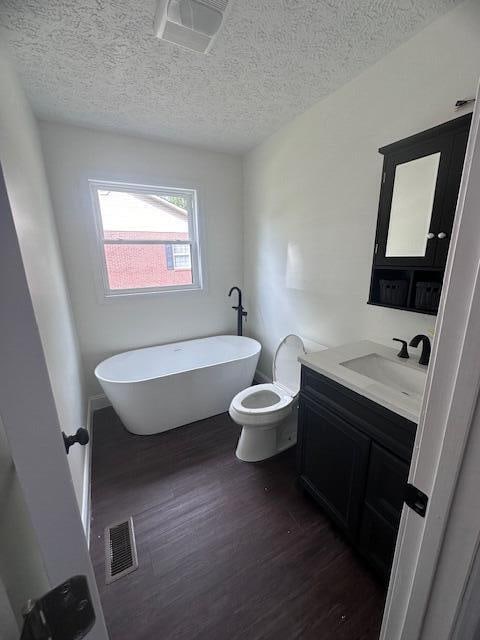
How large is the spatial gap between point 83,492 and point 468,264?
2077mm

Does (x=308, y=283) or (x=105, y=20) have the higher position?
(x=105, y=20)

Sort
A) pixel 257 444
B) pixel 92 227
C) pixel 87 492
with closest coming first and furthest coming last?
pixel 87 492, pixel 257 444, pixel 92 227

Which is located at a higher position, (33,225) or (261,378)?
(33,225)

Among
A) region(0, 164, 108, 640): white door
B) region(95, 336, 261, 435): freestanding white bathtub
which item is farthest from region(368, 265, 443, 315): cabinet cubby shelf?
region(0, 164, 108, 640): white door

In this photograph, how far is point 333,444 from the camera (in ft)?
4.42

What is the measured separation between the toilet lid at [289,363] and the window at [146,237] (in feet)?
4.31

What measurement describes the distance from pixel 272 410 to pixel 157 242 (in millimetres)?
2044

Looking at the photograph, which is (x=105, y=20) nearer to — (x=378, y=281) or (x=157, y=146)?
(x=157, y=146)

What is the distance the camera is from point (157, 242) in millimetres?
2729

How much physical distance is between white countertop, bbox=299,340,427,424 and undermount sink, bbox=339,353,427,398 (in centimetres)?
2

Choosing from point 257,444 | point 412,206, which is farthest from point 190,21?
point 257,444

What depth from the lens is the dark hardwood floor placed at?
110 cm

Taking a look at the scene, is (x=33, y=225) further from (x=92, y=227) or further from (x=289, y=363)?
(x=289, y=363)

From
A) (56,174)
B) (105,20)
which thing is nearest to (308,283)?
(105,20)
